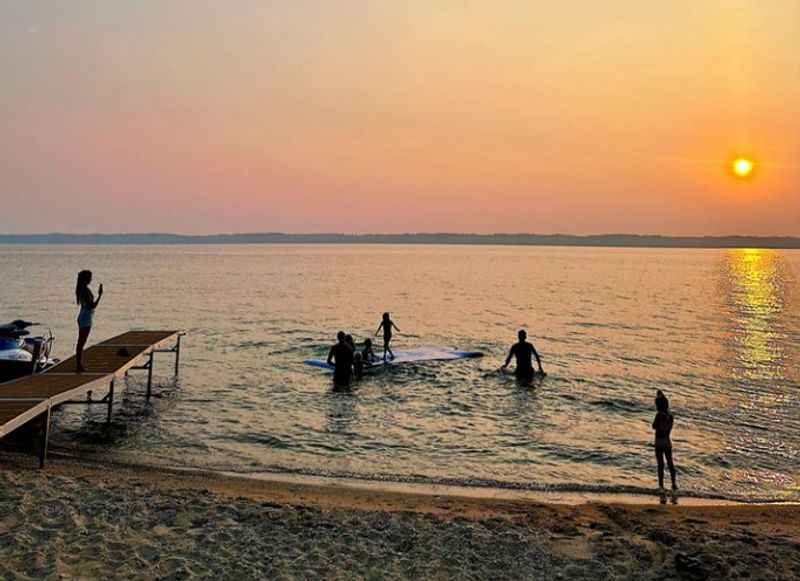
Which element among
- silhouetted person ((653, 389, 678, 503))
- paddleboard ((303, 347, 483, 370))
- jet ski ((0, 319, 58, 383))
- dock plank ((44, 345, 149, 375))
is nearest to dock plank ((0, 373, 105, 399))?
dock plank ((44, 345, 149, 375))

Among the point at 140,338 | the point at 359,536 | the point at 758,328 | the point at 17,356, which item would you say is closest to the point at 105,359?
the point at 17,356

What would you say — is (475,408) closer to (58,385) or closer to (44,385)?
(58,385)

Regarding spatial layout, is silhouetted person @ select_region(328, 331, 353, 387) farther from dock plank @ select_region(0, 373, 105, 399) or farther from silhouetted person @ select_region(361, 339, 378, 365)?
dock plank @ select_region(0, 373, 105, 399)

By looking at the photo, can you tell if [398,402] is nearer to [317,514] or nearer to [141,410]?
[141,410]

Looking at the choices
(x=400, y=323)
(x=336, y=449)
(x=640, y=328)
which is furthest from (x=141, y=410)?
(x=640, y=328)

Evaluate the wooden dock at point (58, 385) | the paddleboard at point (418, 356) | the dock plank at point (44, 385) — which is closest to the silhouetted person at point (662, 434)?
the wooden dock at point (58, 385)

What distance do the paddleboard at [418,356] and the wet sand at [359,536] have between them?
569 inches

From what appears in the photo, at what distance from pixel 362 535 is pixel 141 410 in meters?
12.1

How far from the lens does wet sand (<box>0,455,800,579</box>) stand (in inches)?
313

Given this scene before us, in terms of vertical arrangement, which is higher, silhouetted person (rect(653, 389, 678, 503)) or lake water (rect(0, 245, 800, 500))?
silhouetted person (rect(653, 389, 678, 503))

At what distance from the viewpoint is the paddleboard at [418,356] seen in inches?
1035

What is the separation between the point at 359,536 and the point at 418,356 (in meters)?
18.7

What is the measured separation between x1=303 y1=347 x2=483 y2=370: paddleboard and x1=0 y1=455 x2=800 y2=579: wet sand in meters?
14.5

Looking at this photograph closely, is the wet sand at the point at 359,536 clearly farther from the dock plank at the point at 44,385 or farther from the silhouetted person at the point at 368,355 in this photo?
the silhouetted person at the point at 368,355
